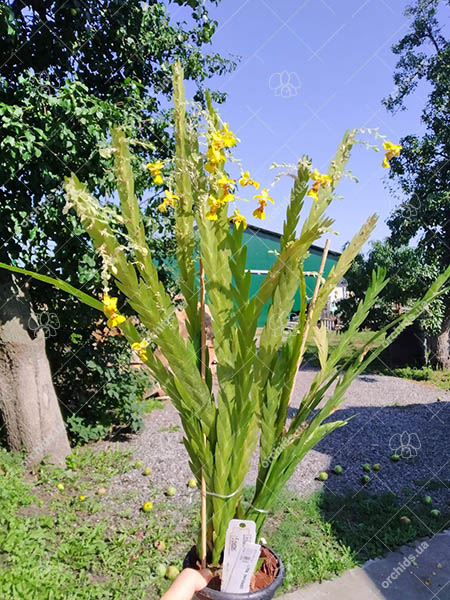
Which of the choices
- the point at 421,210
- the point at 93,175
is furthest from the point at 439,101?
the point at 93,175

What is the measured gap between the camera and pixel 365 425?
5.56 metres

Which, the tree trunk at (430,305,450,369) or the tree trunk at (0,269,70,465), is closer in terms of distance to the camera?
the tree trunk at (0,269,70,465)

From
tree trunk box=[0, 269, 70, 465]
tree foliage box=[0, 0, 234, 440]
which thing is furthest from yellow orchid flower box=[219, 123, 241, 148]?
tree trunk box=[0, 269, 70, 465]

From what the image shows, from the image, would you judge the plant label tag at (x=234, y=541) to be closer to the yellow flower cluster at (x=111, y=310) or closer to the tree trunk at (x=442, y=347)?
the yellow flower cluster at (x=111, y=310)

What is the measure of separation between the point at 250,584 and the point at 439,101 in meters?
8.27

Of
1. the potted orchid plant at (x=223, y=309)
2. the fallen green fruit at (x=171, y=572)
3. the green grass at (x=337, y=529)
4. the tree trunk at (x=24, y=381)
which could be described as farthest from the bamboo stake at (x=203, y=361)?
the tree trunk at (x=24, y=381)

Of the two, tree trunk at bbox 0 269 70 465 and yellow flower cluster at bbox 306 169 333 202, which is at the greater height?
yellow flower cluster at bbox 306 169 333 202

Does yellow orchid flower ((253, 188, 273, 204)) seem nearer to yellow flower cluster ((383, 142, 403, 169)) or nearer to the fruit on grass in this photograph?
yellow flower cluster ((383, 142, 403, 169))

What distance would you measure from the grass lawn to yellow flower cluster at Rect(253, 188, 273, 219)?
2.47 meters

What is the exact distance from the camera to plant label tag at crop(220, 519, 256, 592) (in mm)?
896

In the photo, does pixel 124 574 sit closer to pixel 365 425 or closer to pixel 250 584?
pixel 250 584

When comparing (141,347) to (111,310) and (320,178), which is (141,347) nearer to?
(111,310)

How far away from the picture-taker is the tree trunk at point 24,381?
3.71 m

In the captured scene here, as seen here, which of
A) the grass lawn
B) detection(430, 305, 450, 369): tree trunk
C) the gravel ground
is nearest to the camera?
the grass lawn
